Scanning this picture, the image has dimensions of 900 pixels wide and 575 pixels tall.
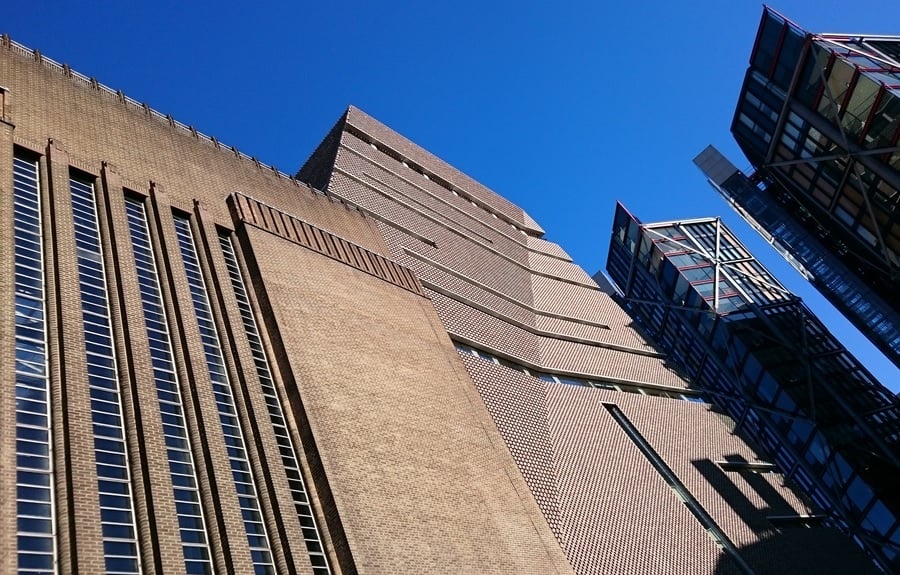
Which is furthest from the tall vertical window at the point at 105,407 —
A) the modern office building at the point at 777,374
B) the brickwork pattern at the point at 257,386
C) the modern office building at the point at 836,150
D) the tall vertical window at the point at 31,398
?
the modern office building at the point at 777,374

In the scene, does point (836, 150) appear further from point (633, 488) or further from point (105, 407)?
point (105, 407)

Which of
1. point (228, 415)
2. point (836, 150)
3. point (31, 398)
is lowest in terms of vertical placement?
point (228, 415)

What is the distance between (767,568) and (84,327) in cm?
2228

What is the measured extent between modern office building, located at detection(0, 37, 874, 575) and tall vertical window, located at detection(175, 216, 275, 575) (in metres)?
0.06

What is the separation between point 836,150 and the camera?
2397 cm

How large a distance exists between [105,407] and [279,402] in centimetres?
389

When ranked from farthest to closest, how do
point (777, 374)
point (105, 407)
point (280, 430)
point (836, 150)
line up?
point (777, 374), point (836, 150), point (280, 430), point (105, 407)

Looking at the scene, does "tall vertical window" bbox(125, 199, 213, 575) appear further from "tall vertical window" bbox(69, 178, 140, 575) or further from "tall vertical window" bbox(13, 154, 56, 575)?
"tall vertical window" bbox(13, 154, 56, 575)

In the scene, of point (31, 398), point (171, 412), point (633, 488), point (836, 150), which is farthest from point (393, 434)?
point (836, 150)

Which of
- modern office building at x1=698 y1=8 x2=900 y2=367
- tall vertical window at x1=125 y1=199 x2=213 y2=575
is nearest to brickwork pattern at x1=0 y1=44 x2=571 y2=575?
tall vertical window at x1=125 y1=199 x2=213 y2=575

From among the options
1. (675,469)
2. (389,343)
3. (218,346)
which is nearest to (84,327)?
(218,346)

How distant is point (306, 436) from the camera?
1492 cm

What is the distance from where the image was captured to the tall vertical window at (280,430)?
13187mm

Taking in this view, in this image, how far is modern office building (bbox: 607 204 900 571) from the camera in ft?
104
